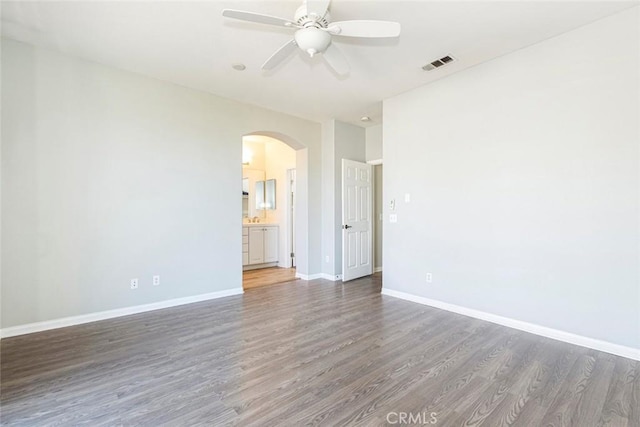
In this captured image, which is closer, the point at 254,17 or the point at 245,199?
the point at 254,17

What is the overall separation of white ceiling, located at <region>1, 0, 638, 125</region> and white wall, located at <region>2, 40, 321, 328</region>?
353 mm

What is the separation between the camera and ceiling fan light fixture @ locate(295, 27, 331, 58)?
2236mm

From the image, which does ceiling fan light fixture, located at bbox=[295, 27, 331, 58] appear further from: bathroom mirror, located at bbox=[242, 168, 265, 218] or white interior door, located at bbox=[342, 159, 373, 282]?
bathroom mirror, located at bbox=[242, 168, 265, 218]

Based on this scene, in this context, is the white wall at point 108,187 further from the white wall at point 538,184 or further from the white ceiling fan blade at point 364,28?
the white wall at point 538,184

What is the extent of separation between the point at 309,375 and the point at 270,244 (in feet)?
15.1

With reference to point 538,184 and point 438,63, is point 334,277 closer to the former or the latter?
point 538,184

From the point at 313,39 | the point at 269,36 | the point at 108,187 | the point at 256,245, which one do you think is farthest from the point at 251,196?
the point at 313,39

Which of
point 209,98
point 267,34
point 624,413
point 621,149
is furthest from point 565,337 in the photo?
point 209,98

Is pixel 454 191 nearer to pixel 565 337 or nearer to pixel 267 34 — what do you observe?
pixel 565 337

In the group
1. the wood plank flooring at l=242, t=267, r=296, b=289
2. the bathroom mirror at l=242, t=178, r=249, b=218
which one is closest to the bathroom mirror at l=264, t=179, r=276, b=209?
the bathroom mirror at l=242, t=178, r=249, b=218

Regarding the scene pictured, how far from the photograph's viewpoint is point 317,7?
2070 millimetres

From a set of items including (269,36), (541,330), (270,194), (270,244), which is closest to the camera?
(269,36)

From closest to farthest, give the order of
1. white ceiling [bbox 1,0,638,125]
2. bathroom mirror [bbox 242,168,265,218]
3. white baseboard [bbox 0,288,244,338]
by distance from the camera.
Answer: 1. white ceiling [bbox 1,0,638,125]
2. white baseboard [bbox 0,288,244,338]
3. bathroom mirror [bbox 242,168,265,218]

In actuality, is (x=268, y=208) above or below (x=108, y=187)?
below
